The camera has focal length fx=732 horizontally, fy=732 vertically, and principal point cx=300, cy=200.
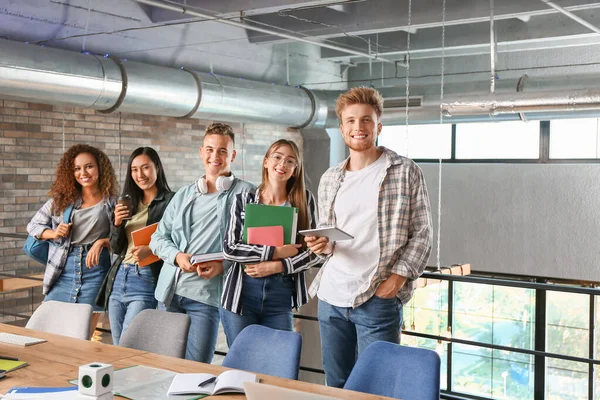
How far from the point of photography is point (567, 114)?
6922 millimetres

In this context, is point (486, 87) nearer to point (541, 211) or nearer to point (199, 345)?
point (541, 211)

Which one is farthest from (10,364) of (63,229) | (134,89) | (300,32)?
(300,32)

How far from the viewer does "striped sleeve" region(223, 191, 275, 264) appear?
3.09 m

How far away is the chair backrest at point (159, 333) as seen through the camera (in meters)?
2.81

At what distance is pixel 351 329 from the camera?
9.18 ft

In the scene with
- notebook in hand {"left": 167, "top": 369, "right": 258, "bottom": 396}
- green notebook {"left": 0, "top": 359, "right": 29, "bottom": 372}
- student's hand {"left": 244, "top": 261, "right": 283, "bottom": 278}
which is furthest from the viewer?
student's hand {"left": 244, "top": 261, "right": 283, "bottom": 278}

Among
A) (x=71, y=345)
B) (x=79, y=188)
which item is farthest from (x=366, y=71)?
(x=71, y=345)

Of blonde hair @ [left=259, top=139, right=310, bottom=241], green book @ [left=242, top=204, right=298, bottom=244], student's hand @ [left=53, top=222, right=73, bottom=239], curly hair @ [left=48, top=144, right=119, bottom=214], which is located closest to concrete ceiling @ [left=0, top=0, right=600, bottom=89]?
curly hair @ [left=48, top=144, right=119, bottom=214]

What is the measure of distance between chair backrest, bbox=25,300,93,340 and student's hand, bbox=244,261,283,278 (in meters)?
0.71

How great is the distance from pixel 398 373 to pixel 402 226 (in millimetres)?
611

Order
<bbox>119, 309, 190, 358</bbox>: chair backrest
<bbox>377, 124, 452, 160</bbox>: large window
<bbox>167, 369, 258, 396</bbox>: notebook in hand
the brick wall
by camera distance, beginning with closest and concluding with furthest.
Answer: <bbox>167, 369, 258, 396</bbox>: notebook in hand → <bbox>119, 309, 190, 358</bbox>: chair backrest → the brick wall → <bbox>377, 124, 452, 160</bbox>: large window

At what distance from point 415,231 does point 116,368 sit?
3.88 ft

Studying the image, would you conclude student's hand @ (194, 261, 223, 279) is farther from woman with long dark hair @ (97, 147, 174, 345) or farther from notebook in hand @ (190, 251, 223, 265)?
woman with long dark hair @ (97, 147, 174, 345)

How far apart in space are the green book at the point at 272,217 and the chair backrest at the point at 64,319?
0.79 m
